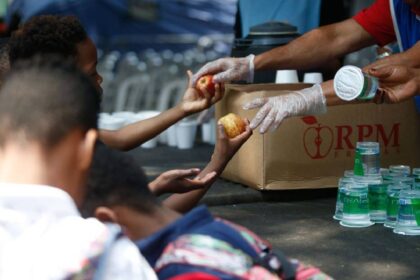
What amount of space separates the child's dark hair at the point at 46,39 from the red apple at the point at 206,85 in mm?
793

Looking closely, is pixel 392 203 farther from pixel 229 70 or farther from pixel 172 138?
pixel 172 138

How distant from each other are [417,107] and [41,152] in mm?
3082

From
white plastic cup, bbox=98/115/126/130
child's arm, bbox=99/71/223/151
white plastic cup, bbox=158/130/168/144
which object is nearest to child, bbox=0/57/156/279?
child's arm, bbox=99/71/223/151

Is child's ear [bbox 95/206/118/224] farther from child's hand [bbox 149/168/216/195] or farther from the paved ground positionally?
the paved ground

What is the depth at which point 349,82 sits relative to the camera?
356 centimetres

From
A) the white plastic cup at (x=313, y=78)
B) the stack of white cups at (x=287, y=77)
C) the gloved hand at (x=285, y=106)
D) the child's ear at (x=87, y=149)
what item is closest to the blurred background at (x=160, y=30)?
the white plastic cup at (x=313, y=78)

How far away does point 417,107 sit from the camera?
447 centimetres

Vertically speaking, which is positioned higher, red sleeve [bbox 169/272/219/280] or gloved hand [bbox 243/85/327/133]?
gloved hand [bbox 243/85/327/133]

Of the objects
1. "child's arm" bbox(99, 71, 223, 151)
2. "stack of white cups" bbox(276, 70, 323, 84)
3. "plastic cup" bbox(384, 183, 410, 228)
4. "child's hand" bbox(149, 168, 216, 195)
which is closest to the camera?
"child's hand" bbox(149, 168, 216, 195)

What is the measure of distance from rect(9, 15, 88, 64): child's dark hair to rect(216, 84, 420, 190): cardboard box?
57.6 inches

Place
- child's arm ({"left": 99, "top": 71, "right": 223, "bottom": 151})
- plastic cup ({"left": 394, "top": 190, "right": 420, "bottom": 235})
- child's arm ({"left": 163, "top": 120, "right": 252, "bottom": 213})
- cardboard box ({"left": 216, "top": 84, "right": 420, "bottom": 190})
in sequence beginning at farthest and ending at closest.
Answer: cardboard box ({"left": 216, "top": 84, "right": 420, "bottom": 190}) < plastic cup ({"left": 394, "top": 190, "right": 420, "bottom": 235}) < child's arm ({"left": 99, "top": 71, "right": 223, "bottom": 151}) < child's arm ({"left": 163, "top": 120, "right": 252, "bottom": 213})

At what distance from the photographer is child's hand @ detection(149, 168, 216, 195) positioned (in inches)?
103

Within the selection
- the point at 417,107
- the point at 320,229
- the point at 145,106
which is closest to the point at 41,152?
the point at 320,229

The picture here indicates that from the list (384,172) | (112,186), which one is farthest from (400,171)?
(112,186)
